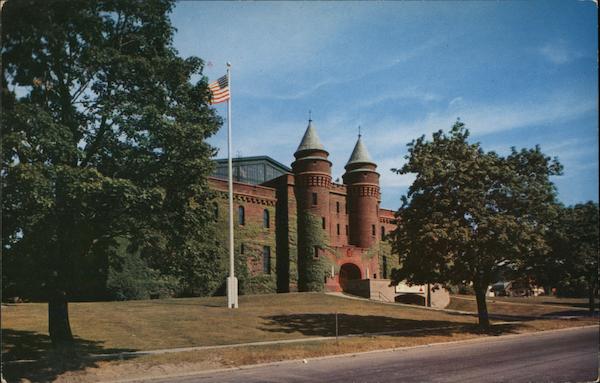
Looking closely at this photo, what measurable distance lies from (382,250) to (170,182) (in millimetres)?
43294

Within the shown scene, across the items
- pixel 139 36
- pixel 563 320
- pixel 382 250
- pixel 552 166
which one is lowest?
pixel 563 320

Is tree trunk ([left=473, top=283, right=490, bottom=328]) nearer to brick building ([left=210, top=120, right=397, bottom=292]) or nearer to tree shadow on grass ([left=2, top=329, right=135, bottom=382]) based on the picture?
brick building ([left=210, top=120, right=397, bottom=292])

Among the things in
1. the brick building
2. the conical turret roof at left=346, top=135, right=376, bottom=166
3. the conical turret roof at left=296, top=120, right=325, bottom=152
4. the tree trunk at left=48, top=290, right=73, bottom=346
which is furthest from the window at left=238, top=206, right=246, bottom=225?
the tree trunk at left=48, top=290, right=73, bottom=346

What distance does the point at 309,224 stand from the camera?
1925 inches

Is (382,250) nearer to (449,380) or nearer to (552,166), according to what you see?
(552,166)

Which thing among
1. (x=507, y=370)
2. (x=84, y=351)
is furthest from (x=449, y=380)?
(x=84, y=351)

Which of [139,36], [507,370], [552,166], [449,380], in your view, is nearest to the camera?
[449,380]

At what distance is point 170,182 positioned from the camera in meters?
17.2

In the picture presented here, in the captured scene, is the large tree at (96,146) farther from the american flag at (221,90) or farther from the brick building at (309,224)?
the brick building at (309,224)

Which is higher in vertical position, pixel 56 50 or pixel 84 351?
pixel 56 50

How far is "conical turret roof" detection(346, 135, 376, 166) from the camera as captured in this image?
181ft

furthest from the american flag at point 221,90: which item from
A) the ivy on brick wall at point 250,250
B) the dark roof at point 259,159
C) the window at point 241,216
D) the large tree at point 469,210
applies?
the dark roof at point 259,159

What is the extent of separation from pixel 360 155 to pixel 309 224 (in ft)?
37.6

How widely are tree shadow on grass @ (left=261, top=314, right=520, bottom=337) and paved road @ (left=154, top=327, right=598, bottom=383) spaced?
5713mm
